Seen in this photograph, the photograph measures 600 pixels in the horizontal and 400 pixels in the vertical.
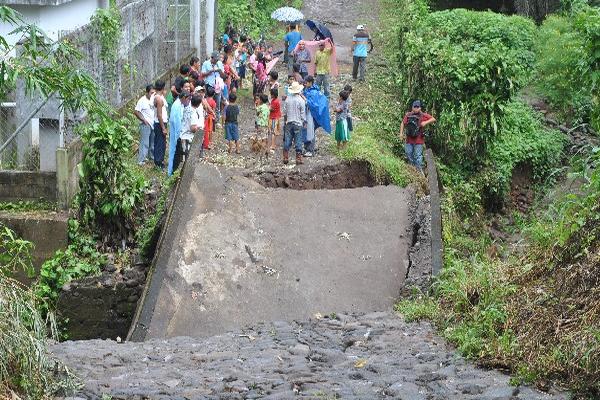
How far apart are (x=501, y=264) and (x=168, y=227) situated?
15.2 ft

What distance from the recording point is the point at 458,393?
8.05 metres

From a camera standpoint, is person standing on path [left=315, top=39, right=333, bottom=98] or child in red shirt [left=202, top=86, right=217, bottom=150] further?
person standing on path [left=315, top=39, right=333, bottom=98]

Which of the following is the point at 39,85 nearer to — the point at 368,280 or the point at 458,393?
the point at 458,393

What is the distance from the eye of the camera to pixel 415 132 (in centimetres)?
1642

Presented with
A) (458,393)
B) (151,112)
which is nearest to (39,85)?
(458,393)

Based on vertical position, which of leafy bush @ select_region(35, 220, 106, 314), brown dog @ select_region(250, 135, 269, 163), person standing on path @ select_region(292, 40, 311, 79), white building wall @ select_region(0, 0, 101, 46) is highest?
white building wall @ select_region(0, 0, 101, 46)

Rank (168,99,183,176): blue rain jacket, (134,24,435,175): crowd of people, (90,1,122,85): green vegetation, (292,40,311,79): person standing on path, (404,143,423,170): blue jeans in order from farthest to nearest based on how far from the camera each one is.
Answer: (292,40,311,79): person standing on path, (404,143,423,170): blue jeans, (90,1,122,85): green vegetation, (134,24,435,175): crowd of people, (168,99,183,176): blue rain jacket

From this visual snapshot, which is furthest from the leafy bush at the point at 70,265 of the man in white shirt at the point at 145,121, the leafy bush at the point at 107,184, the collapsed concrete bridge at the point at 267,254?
the man in white shirt at the point at 145,121

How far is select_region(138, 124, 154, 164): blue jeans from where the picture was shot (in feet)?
52.4

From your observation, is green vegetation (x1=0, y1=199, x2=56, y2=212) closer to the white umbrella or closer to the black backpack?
the black backpack

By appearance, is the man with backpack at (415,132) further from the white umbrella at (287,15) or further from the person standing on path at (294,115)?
the white umbrella at (287,15)

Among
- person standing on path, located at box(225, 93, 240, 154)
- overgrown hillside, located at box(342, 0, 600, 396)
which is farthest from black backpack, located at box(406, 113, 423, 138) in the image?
person standing on path, located at box(225, 93, 240, 154)

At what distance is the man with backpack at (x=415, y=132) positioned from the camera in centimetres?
1639

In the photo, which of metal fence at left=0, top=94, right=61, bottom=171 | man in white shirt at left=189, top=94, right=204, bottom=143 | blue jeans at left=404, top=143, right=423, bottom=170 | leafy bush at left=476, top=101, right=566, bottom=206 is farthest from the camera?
leafy bush at left=476, top=101, right=566, bottom=206
